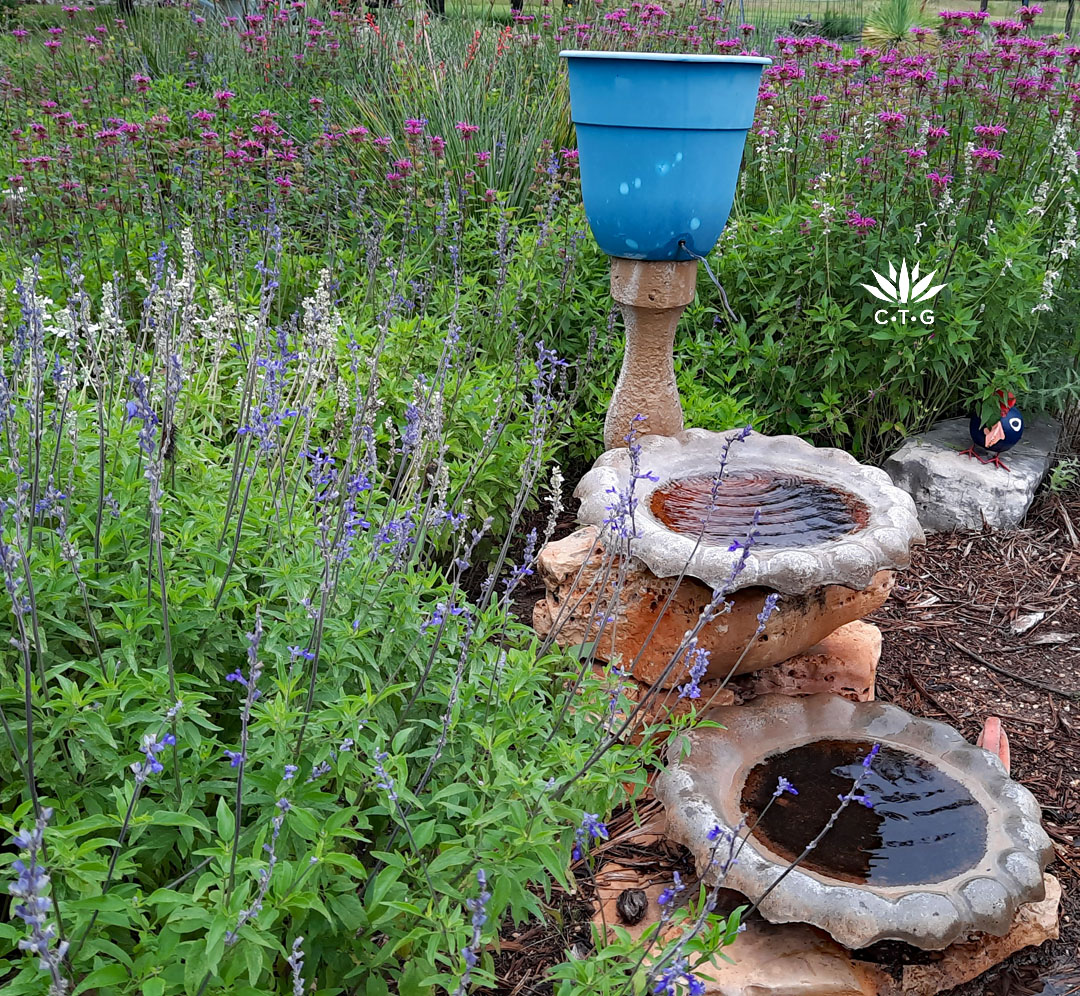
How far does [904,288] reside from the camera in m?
4.63

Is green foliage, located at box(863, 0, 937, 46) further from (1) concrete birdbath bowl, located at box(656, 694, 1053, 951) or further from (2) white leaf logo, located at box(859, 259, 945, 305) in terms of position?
(1) concrete birdbath bowl, located at box(656, 694, 1053, 951)

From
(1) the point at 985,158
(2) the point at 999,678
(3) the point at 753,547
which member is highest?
(1) the point at 985,158

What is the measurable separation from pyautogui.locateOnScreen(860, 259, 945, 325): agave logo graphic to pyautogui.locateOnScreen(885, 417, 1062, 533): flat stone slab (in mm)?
625

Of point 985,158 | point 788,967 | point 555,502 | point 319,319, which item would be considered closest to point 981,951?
point 788,967

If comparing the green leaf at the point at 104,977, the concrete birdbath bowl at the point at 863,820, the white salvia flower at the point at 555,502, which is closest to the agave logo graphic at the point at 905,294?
the concrete birdbath bowl at the point at 863,820

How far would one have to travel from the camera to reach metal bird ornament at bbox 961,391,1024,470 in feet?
15.4

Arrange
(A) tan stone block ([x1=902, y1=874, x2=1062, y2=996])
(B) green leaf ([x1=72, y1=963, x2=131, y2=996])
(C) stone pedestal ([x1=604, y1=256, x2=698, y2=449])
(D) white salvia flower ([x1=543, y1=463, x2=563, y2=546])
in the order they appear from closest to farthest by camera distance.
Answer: (B) green leaf ([x1=72, y1=963, x2=131, y2=996]) < (D) white salvia flower ([x1=543, y1=463, x2=563, y2=546]) < (A) tan stone block ([x1=902, y1=874, x2=1062, y2=996]) < (C) stone pedestal ([x1=604, y1=256, x2=698, y2=449])

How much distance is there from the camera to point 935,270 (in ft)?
15.3

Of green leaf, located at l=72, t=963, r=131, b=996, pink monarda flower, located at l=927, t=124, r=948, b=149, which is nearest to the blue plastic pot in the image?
pink monarda flower, located at l=927, t=124, r=948, b=149

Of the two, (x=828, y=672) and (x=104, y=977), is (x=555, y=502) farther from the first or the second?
(x=828, y=672)

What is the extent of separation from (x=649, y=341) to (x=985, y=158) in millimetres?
1833

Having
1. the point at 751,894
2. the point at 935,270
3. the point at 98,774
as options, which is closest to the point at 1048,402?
the point at 935,270

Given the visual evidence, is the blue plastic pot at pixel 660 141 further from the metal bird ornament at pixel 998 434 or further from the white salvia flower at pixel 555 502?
the metal bird ornament at pixel 998 434

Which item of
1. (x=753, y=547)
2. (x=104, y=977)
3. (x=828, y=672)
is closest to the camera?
(x=104, y=977)
